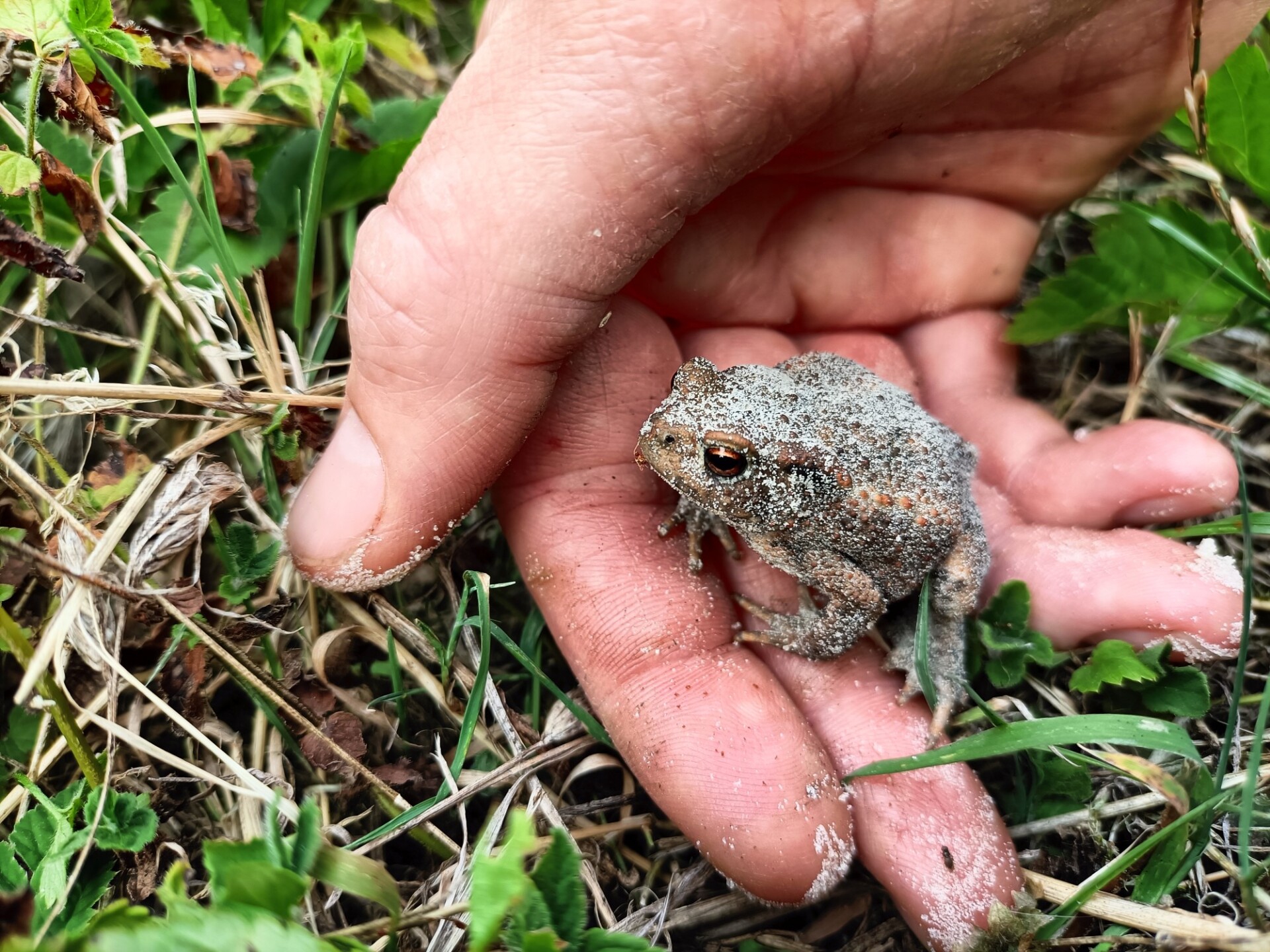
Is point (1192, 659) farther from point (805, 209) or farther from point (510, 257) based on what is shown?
point (510, 257)

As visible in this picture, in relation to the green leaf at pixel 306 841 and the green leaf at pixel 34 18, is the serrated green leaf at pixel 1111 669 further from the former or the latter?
the green leaf at pixel 34 18

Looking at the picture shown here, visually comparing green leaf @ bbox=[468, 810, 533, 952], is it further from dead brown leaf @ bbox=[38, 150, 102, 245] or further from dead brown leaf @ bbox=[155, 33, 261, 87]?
dead brown leaf @ bbox=[155, 33, 261, 87]

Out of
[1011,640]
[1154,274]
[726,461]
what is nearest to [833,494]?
[726,461]

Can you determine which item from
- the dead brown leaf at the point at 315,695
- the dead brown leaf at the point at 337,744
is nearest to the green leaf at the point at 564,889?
the dead brown leaf at the point at 337,744

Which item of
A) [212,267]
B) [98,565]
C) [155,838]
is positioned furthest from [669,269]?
[155,838]

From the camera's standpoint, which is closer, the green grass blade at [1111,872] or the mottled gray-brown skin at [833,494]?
the green grass blade at [1111,872]

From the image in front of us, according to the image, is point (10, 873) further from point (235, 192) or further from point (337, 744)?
point (235, 192)
